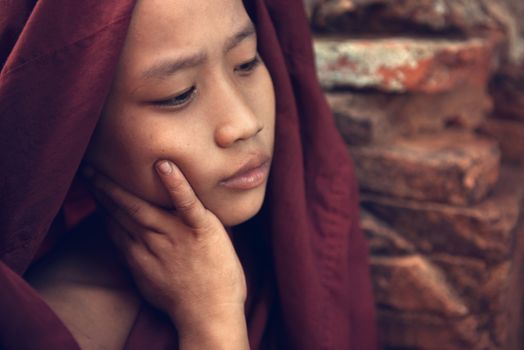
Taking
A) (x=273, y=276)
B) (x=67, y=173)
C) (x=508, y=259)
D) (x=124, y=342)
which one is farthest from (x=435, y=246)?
(x=67, y=173)

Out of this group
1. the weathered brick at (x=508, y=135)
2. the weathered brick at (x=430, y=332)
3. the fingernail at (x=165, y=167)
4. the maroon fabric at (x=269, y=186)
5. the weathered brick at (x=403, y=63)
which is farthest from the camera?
the weathered brick at (x=508, y=135)

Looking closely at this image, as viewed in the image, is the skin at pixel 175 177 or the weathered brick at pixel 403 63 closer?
the skin at pixel 175 177

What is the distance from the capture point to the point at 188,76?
92 cm

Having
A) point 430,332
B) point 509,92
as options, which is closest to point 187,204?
point 430,332

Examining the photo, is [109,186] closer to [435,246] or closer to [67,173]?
[67,173]

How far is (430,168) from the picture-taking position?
4.73ft

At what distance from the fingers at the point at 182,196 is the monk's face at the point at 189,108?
0.01 m

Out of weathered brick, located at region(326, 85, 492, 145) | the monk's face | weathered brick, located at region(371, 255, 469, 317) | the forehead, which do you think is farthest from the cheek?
weathered brick, located at region(371, 255, 469, 317)

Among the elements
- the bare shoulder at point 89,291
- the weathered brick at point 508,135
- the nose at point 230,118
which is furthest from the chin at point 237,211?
the weathered brick at point 508,135

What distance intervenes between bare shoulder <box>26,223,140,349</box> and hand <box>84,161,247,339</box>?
0.24 feet

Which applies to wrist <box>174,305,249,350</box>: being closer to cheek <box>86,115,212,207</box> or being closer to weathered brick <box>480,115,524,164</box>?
cheek <box>86,115,212,207</box>

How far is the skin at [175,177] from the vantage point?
92cm

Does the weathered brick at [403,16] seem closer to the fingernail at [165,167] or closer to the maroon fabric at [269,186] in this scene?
the maroon fabric at [269,186]

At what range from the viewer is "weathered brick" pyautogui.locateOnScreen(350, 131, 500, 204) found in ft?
4.71
